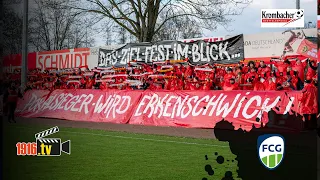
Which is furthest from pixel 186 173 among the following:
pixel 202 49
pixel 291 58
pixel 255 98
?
pixel 202 49

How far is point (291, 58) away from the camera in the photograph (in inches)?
337

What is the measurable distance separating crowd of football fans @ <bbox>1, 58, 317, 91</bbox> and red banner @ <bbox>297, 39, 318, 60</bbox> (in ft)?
0.47

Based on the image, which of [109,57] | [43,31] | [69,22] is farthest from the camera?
[109,57]

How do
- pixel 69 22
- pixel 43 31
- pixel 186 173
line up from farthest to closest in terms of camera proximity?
pixel 186 173
pixel 69 22
pixel 43 31

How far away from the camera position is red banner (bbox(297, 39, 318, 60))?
7780 mm

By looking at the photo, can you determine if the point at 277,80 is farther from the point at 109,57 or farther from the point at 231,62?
the point at 109,57

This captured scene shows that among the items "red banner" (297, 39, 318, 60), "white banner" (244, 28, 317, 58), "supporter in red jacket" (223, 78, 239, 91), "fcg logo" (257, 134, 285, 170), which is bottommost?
"fcg logo" (257, 134, 285, 170)

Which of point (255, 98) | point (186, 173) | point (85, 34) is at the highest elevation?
point (85, 34)

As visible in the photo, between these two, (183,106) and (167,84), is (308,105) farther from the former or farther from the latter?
(167,84)

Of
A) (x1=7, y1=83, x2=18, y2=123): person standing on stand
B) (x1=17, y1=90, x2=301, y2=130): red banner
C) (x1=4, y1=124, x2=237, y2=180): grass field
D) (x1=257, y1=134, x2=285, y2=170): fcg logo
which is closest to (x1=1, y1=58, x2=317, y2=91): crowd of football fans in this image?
(x1=17, y1=90, x2=301, y2=130): red banner

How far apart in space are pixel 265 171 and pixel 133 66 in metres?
8.83

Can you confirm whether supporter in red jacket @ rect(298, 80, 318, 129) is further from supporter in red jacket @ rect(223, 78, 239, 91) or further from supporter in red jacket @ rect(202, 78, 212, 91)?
supporter in red jacket @ rect(202, 78, 212, 91)

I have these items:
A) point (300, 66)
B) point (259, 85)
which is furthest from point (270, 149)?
point (259, 85)

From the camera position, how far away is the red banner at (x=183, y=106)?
820 cm
